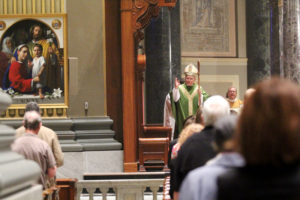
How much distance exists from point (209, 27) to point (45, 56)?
14007mm

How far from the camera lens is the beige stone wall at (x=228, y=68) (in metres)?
23.3

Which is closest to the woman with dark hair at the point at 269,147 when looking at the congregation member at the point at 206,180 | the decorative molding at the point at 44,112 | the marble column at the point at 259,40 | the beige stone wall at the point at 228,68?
the congregation member at the point at 206,180

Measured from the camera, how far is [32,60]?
36.2 ft

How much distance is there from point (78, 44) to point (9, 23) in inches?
44.5

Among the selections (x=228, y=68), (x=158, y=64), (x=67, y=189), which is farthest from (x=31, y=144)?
(x=228, y=68)

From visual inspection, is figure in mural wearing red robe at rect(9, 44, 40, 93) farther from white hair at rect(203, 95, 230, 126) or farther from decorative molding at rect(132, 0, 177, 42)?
white hair at rect(203, 95, 230, 126)

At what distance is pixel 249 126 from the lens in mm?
2281

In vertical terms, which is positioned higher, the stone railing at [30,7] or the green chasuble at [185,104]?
the stone railing at [30,7]

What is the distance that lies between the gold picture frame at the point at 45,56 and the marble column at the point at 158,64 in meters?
7.32

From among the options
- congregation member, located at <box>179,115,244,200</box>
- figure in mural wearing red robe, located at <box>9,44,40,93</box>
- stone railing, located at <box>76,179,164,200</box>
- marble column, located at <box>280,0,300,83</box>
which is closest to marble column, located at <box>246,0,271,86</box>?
marble column, located at <box>280,0,300,83</box>

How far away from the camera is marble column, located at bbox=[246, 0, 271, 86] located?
21.5m

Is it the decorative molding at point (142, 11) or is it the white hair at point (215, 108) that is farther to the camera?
the decorative molding at point (142, 11)

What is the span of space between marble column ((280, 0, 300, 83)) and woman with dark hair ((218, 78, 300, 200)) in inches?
484

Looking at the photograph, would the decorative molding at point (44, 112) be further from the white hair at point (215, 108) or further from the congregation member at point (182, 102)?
the white hair at point (215, 108)
